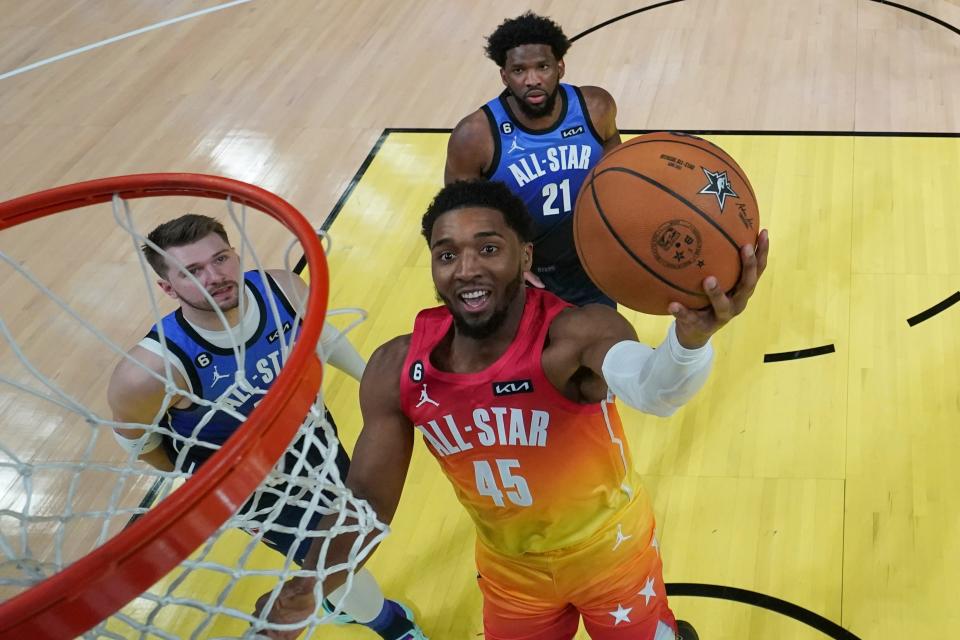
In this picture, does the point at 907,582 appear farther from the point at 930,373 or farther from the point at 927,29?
the point at 927,29

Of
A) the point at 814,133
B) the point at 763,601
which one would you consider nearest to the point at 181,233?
the point at 763,601

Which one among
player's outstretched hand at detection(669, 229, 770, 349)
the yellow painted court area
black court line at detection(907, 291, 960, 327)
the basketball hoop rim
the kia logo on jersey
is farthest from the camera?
black court line at detection(907, 291, 960, 327)

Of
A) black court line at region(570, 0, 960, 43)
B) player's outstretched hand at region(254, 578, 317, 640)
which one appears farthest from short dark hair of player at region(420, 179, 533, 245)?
black court line at region(570, 0, 960, 43)

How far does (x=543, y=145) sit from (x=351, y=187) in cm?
259

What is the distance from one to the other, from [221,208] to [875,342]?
149 inches

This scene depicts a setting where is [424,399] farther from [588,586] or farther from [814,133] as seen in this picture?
[814,133]

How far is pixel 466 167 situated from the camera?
398cm

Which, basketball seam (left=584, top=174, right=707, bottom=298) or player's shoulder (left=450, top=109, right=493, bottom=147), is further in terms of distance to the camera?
player's shoulder (left=450, top=109, right=493, bottom=147)

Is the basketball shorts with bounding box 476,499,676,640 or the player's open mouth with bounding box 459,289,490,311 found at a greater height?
the player's open mouth with bounding box 459,289,490,311

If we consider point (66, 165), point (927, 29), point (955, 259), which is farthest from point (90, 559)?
point (927, 29)

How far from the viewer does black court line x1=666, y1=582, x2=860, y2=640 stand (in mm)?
3486

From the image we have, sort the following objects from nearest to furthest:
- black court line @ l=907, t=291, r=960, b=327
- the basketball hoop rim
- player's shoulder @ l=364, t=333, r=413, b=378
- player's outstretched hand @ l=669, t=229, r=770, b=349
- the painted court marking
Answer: the basketball hoop rim < player's outstretched hand @ l=669, t=229, r=770, b=349 < player's shoulder @ l=364, t=333, r=413, b=378 < black court line @ l=907, t=291, r=960, b=327 < the painted court marking

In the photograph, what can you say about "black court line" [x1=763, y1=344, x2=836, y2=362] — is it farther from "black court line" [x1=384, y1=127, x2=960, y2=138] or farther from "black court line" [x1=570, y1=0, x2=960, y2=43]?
"black court line" [x1=570, y1=0, x2=960, y2=43]

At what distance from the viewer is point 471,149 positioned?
13.0 feet
